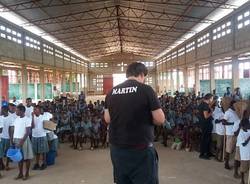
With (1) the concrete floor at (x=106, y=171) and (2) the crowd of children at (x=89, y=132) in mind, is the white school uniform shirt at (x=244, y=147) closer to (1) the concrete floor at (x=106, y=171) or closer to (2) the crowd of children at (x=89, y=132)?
(2) the crowd of children at (x=89, y=132)

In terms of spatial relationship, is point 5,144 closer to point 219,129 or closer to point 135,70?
point 219,129

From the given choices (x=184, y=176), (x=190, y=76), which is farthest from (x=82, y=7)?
(x=190, y=76)

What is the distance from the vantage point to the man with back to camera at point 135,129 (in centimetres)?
268

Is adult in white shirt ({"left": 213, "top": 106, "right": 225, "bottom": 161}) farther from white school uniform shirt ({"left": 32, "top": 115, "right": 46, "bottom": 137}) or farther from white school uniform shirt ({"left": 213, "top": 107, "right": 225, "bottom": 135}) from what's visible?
white school uniform shirt ({"left": 32, "top": 115, "right": 46, "bottom": 137})

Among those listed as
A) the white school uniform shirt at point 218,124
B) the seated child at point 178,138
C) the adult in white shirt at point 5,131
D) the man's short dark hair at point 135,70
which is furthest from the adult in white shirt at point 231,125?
the adult in white shirt at point 5,131

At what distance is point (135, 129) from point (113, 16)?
801 inches

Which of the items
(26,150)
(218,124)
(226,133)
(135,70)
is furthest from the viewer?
(218,124)

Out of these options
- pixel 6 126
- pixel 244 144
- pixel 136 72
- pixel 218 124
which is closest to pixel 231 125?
pixel 218 124

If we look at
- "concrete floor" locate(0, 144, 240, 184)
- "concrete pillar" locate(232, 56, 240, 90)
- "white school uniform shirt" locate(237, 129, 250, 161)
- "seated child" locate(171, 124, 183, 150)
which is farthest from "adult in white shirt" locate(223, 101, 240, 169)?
"concrete pillar" locate(232, 56, 240, 90)

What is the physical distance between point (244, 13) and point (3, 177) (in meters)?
12.3

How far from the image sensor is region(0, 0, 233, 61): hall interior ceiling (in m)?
15.7

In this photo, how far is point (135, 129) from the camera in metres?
2.70

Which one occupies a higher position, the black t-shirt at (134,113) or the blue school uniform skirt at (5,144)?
the black t-shirt at (134,113)

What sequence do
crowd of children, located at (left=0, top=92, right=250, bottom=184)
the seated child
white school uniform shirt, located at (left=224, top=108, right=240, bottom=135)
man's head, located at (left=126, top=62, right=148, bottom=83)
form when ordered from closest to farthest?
1. man's head, located at (left=126, top=62, right=148, bottom=83)
2. crowd of children, located at (left=0, top=92, right=250, bottom=184)
3. white school uniform shirt, located at (left=224, top=108, right=240, bottom=135)
4. the seated child
